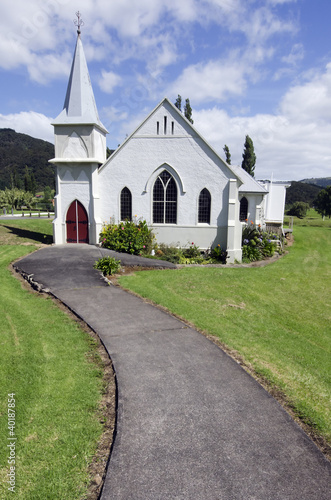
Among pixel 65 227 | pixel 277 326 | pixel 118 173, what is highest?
pixel 118 173

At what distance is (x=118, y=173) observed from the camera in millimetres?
19125

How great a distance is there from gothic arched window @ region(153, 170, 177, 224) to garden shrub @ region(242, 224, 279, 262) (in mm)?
4619

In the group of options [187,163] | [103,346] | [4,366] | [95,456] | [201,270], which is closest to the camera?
[95,456]

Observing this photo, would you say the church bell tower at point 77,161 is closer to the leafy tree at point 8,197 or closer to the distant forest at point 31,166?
the leafy tree at point 8,197

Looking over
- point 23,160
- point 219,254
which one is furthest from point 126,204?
point 23,160

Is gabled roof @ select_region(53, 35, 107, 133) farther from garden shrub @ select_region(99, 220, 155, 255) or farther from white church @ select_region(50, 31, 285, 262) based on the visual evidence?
garden shrub @ select_region(99, 220, 155, 255)

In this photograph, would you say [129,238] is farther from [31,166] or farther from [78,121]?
[31,166]

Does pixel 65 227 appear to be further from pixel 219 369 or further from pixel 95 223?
pixel 219 369

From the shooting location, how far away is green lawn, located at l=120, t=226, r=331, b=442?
19.7ft

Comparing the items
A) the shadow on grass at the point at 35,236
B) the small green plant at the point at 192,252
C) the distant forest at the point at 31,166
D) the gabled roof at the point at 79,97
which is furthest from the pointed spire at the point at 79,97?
the distant forest at the point at 31,166

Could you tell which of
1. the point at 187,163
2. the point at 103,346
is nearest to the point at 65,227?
the point at 187,163

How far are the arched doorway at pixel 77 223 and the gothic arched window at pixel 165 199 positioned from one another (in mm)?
4546

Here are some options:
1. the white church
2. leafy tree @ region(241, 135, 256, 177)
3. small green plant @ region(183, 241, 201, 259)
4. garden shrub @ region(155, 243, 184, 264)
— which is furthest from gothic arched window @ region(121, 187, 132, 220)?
leafy tree @ region(241, 135, 256, 177)

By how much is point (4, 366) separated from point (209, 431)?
425cm
